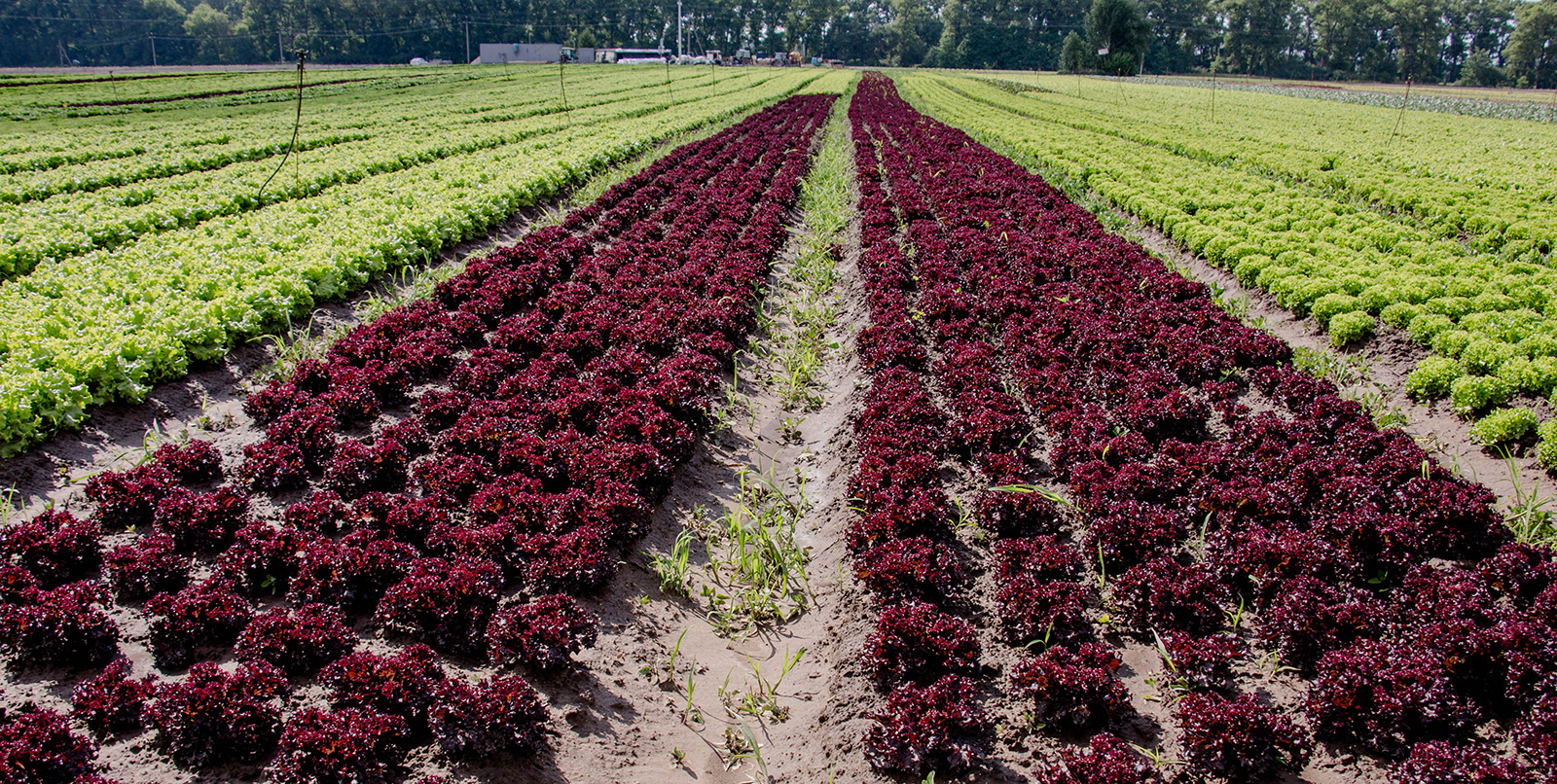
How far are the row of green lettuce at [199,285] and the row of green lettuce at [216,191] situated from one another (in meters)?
1.33

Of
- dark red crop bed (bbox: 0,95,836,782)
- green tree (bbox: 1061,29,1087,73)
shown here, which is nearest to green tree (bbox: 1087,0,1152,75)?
green tree (bbox: 1061,29,1087,73)

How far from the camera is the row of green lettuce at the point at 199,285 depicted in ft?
22.7

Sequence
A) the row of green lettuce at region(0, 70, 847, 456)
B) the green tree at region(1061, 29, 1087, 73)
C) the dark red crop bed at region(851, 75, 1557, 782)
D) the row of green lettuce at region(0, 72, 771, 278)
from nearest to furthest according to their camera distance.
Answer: the dark red crop bed at region(851, 75, 1557, 782), the row of green lettuce at region(0, 70, 847, 456), the row of green lettuce at region(0, 72, 771, 278), the green tree at region(1061, 29, 1087, 73)

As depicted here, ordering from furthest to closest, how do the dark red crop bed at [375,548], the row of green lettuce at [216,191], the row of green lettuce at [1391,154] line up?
1. the row of green lettuce at [1391,154]
2. the row of green lettuce at [216,191]
3. the dark red crop bed at [375,548]

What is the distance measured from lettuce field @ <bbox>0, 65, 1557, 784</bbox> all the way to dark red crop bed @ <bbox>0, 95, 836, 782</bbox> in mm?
31

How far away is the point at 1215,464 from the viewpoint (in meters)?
6.54

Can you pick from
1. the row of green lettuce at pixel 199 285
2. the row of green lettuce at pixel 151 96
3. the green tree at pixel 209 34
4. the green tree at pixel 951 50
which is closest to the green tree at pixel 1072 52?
the green tree at pixel 951 50

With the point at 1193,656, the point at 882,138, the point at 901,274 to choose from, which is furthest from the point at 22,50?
the point at 1193,656

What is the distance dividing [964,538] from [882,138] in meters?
24.3

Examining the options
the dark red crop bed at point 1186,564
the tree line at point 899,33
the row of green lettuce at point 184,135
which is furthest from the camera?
the tree line at point 899,33

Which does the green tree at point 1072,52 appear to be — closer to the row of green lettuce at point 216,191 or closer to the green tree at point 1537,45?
the green tree at point 1537,45

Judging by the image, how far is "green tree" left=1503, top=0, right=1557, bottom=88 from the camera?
8719 centimetres

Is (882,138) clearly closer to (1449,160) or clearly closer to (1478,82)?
(1449,160)

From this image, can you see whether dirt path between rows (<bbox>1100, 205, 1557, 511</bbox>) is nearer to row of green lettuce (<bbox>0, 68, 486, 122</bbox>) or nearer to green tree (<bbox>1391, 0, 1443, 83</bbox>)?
row of green lettuce (<bbox>0, 68, 486, 122</bbox>)
